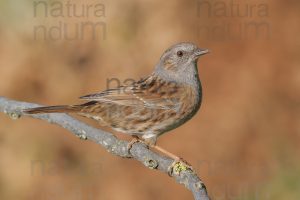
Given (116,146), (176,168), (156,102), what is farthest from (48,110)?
(156,102)

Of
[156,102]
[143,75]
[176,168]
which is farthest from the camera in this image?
[143,75]

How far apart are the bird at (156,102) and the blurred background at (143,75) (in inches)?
178

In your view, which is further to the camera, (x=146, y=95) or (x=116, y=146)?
(x=146, y=95)

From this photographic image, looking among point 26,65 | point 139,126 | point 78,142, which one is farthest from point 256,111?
point 139,126

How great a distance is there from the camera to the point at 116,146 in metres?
4.81

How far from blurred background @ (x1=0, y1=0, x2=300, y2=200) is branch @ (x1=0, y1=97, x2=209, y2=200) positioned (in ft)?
17.0

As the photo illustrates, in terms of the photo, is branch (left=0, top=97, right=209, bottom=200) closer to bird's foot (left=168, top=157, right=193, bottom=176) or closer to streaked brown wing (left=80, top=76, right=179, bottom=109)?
bird's foot (left=168, top=157, right=193, bottom=176)

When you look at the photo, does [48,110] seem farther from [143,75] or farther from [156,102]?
[143,75]

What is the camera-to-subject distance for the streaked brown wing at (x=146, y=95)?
557 cm

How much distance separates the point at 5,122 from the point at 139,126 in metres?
5.68

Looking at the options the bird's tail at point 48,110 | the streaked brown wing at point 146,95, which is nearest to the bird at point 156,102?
the streaked brown wing at point 146,95

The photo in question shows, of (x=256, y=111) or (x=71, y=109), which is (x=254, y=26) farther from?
(x=71, y=109)

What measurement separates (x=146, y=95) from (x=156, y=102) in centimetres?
12

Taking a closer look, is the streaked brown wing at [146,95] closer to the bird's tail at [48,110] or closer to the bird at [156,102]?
the bird at [156,102]
